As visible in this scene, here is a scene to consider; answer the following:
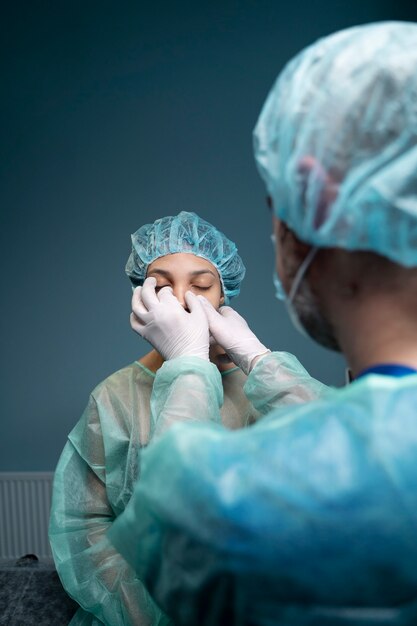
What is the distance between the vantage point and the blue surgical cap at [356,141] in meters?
0.58

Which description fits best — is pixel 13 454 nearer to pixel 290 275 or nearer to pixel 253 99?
pixel 253 99

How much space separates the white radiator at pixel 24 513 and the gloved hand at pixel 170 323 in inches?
63.9

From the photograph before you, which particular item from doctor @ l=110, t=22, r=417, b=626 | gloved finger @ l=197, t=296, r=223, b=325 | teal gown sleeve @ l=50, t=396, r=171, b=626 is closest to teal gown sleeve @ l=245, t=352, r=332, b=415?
gloved finger @ l=197, t=296, r=223, b=325

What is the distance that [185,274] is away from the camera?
5.07ft

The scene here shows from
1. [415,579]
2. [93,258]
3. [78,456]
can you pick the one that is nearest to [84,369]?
[93,258]

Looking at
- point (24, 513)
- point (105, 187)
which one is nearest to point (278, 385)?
point (105, 187)

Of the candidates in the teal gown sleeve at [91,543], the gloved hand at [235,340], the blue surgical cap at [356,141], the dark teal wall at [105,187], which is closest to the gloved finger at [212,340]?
the gloved hand at [235,340]

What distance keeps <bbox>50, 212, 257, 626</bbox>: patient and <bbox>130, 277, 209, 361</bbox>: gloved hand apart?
0.33ft

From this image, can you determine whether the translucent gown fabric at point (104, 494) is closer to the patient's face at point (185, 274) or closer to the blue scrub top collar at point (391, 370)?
the patient's face at point (185, 274)

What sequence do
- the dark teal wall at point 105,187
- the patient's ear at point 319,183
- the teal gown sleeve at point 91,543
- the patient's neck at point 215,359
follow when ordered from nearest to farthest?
the patient's ear at point 319,183 → the teal gown sleeve at point 91,543 → the patient's neck at point 215,359 → the dark teal wall at point 105,187

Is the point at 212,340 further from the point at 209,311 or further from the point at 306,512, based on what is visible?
the point at 306,512

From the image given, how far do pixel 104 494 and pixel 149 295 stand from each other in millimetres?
534

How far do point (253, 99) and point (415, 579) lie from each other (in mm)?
2486

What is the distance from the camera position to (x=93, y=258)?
2.70 meters
